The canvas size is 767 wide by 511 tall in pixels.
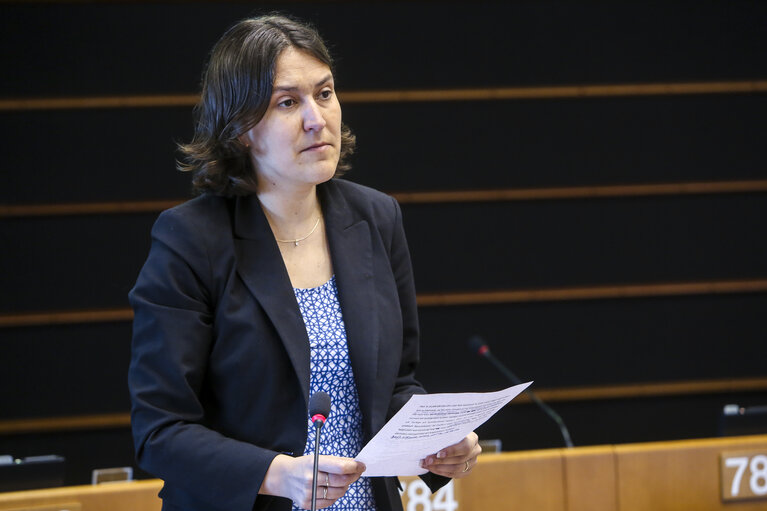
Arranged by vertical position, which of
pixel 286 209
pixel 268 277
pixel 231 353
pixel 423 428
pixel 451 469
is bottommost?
pixel 451 469

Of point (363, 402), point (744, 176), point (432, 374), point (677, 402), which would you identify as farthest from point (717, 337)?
point (363, 402)

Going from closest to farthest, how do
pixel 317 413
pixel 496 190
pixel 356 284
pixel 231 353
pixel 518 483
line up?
pixel 317 413 → pixel 231 353 → pixel 356 284 → pixel 518 483 → pixel 496 190

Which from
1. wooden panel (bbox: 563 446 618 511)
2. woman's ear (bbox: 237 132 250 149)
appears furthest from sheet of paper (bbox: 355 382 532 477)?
wooden panel (bbox: 563 446 618 511)

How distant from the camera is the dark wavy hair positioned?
144 cm

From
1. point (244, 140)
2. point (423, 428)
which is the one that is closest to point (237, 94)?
point (244, 140)

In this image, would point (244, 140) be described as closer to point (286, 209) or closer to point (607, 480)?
point (286, 209)

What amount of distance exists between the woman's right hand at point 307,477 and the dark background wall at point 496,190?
3.02 meters

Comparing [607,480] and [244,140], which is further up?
[244,140]

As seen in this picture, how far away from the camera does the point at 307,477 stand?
126cm

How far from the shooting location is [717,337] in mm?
4605

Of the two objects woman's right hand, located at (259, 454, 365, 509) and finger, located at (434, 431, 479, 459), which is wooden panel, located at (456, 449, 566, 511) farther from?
woman's right hand, located at (259, 454, 365, 509)

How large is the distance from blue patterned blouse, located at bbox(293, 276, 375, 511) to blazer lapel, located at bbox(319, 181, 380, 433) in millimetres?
20

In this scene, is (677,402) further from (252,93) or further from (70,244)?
(252,93)

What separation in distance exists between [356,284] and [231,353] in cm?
25
